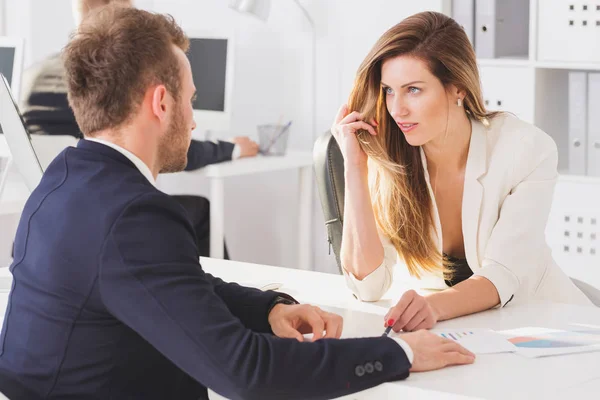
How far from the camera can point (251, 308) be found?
1677 mm

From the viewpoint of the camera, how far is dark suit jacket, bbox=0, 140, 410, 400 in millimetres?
1260

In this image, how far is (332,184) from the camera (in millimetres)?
2346

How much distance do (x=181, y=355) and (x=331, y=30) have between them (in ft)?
10.5

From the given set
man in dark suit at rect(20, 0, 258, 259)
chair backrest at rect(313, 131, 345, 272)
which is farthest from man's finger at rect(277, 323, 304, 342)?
man in dark suit at rect(20, 0, 258, 259)

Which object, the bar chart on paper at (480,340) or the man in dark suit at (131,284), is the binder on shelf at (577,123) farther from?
the man in dark suit at (131,284)

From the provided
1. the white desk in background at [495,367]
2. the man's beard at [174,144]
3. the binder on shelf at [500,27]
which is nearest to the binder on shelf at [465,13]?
the binder on shelf at [500,27]

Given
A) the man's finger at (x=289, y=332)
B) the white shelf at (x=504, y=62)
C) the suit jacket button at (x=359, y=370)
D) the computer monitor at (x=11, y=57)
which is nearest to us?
the suit jacket button at (x=359, y=370)

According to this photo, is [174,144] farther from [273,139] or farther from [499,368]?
Result: [273,139]

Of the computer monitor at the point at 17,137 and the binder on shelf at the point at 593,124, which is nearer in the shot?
the computer monitor at the point at 17,137

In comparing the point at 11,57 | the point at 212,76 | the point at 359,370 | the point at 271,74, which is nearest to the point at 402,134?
the point at 359,370

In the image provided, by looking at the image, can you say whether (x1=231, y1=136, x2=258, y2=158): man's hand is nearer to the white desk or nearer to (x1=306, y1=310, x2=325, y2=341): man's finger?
the white desk

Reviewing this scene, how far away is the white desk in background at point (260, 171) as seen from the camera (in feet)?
12.7

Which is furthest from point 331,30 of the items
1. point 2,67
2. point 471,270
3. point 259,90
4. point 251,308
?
point 251,308

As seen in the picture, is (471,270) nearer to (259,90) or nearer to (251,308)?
(251,308)
